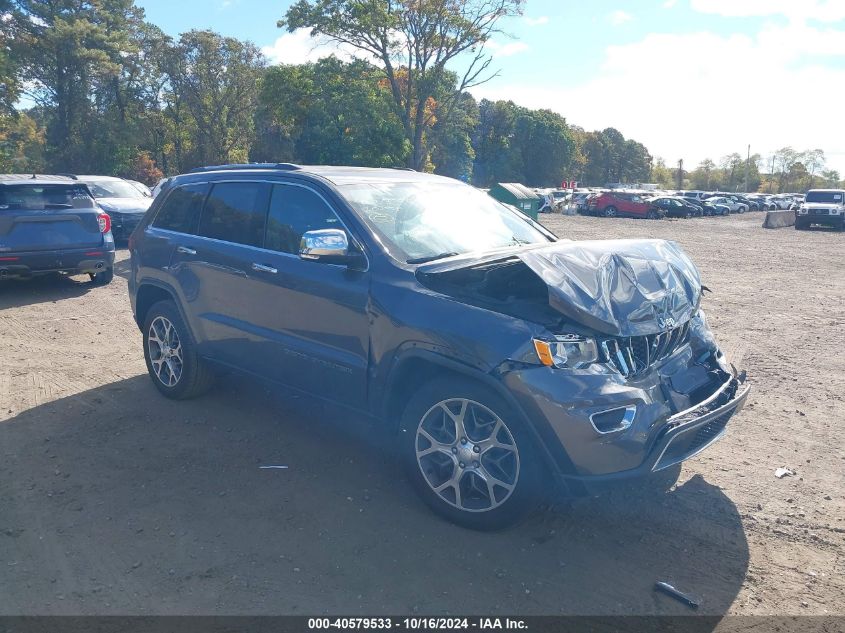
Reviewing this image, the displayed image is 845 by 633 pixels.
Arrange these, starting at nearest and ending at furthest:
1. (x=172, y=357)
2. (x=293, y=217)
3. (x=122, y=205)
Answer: (x=293, y=217)
(x=172, y=357)
(x=122, y=205)

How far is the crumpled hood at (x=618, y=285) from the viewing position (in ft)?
11.5

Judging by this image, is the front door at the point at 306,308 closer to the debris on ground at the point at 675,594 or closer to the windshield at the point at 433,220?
the windshield at the point at 433,220

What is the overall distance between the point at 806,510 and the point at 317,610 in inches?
113

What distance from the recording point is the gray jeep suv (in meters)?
3.38

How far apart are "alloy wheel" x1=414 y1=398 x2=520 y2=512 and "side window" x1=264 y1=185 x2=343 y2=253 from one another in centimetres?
147

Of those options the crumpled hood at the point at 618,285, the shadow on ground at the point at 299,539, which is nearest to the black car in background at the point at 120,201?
the shadow on ground at the point at 299,539

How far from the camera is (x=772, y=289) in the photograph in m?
12.2

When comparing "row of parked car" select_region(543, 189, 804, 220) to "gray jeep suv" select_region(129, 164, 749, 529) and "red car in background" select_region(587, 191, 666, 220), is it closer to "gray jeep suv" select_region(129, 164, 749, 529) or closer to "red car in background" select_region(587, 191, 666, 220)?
"red car in background" select_region(587, 191, 666, 220)

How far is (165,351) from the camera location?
5719mm

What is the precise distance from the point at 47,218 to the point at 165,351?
5.45 metres

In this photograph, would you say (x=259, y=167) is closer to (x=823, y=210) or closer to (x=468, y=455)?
(x=468, y=455)

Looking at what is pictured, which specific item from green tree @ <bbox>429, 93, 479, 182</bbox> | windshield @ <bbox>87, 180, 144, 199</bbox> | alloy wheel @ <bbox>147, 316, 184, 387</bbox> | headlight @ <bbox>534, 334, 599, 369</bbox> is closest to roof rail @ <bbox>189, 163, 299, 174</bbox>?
alloy wheel @ <bbox>147, 316, 184, 387</bbox>

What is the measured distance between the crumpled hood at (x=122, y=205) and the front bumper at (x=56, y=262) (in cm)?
492

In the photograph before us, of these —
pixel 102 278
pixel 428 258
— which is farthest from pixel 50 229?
pixel 428 258
